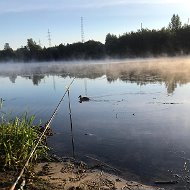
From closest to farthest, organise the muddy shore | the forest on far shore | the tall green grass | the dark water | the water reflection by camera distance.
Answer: the muddy shore
the tall green grass
the dark water
the water reflection
the forest on far shore

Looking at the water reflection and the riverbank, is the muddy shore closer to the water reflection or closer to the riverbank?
the riverbank

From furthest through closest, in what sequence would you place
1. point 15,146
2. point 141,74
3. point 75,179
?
point 141,74 < point 15,146 < point 75,179

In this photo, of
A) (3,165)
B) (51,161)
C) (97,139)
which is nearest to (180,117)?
(97,139)

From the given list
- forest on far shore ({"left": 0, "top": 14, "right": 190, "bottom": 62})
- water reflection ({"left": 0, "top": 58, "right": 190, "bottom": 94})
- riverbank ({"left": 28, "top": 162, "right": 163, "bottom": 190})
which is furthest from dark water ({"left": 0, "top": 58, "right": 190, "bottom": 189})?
forest on far shore ({"left": 0, "top": 14, "right": 190, "bottom": 62})

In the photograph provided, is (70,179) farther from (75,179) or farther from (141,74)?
(141,74)

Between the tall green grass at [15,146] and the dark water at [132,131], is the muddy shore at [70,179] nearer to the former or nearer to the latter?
the tall green grass at [15,146]

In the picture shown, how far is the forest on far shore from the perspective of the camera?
83344 millimetres

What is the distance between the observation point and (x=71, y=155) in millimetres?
12391

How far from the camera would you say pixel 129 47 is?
307 feet

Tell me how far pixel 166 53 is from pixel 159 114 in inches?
2806

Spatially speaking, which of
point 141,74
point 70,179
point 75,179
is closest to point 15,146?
point 70,179

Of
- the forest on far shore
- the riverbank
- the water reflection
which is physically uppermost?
the forest on far shore

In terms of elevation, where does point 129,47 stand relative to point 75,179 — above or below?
above

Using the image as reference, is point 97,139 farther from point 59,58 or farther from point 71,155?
point 59,58
